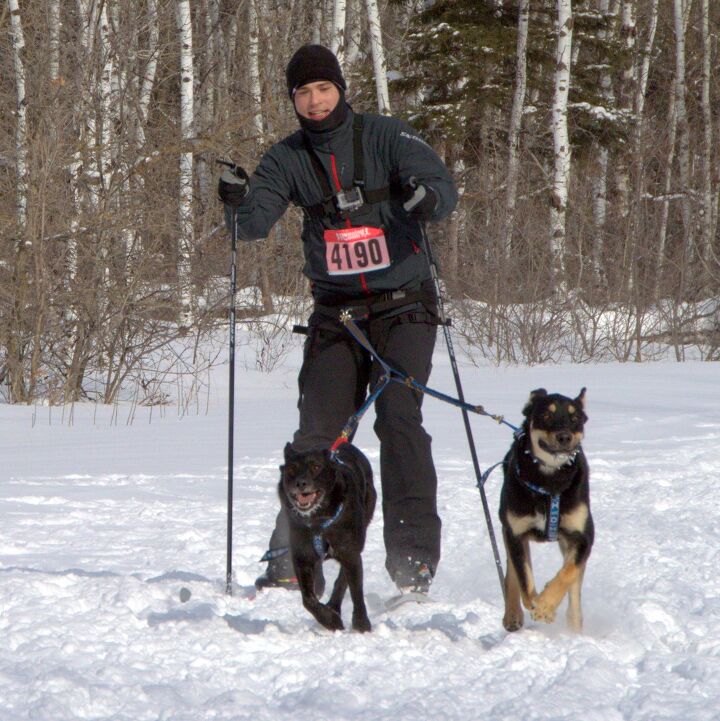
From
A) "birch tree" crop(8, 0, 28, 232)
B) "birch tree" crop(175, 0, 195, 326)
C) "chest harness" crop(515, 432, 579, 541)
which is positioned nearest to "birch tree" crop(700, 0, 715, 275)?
"birch tree" crop(175, 0, 195, 326)

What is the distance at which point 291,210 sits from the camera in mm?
14656

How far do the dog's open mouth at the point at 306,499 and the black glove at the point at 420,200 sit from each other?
1.08 meters

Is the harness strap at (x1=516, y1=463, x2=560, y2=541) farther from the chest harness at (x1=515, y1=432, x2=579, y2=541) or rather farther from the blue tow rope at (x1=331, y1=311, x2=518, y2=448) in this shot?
the blue tow rope at (x1=331, y1=311, x2=518, y2=448)

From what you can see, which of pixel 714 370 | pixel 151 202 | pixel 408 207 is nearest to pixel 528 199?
pixel 714 370

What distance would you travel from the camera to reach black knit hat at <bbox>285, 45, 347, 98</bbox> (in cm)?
386

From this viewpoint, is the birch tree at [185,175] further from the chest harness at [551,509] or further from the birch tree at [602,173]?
the chest harness at [551,509]

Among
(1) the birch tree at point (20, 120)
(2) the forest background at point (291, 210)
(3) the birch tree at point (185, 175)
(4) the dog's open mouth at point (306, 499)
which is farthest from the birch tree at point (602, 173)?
(4) the dog's open mouth at point (306, 499)

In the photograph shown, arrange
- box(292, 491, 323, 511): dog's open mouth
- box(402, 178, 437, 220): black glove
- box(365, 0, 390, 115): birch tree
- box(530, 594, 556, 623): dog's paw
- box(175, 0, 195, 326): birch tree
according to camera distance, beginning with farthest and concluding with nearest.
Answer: box(365, 0, 390, 115): birch tree, box(175, 0, 195, 326): birch tree, box(402, 178, 437, 220): black glove, box(530, 594, 556, 623): dog's paw, box(292, 491, 323, 511): dog's open mouth

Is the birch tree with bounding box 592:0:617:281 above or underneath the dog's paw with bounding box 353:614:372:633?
above

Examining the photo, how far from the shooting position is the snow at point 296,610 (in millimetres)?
2783

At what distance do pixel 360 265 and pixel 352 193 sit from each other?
0.27 metres

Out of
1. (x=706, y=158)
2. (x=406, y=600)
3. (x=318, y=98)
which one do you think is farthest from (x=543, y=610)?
(x=706, y=158)

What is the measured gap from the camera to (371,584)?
424 centimetres

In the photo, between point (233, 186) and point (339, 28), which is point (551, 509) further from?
point (339, 28)
